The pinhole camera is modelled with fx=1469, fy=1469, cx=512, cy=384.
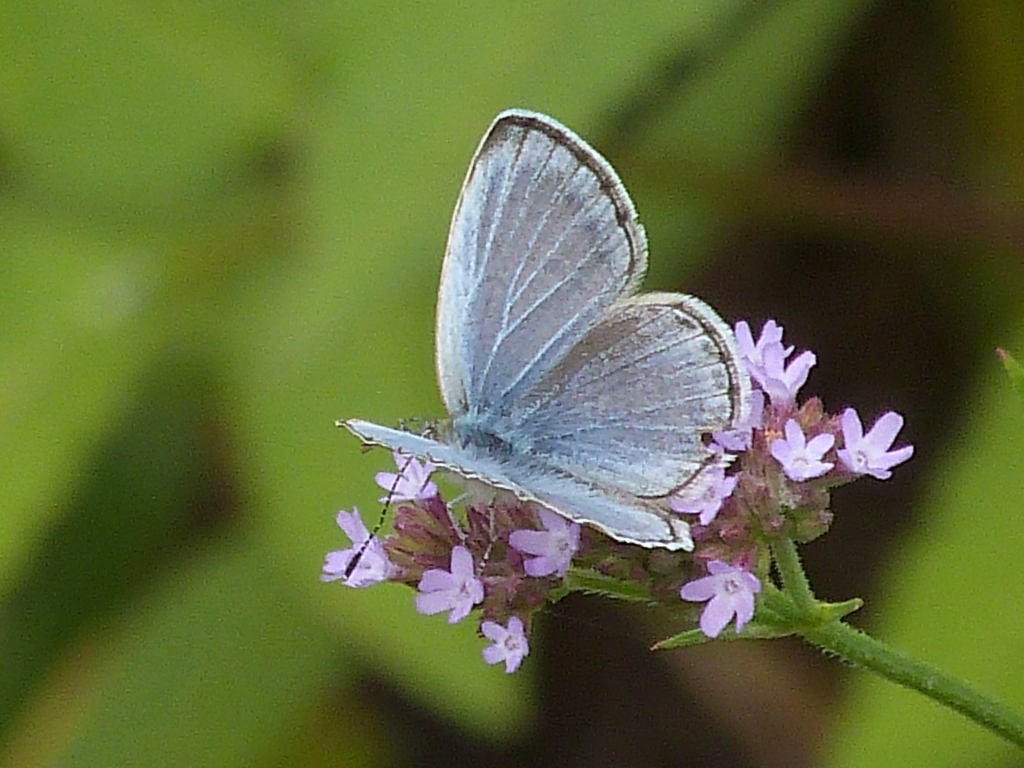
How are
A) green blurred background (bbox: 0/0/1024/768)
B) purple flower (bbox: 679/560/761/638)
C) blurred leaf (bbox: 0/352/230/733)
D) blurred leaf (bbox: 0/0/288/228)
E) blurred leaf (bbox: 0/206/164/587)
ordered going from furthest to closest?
blurred leaf (bbox: 0/352/230/733) < blurred leaf (bbox: 0/0/288/228) < blurred leaf (bbox: 0/206/164/587) < green blurred background (bbox: 0/0/1024/768) < purple flower (bbox: 679/560/761/638)

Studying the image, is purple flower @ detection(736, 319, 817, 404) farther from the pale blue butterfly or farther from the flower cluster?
the pale blue butterfly

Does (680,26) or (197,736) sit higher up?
(680,26)

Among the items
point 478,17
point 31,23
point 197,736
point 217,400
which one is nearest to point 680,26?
point 478,17

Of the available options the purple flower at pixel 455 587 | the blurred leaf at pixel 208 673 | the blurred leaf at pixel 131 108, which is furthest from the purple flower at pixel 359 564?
the blurred leaf at pixel 131 108

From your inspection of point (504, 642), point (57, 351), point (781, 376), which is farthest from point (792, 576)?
point (57, 351)

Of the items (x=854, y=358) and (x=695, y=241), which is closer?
(x=695, y=241)

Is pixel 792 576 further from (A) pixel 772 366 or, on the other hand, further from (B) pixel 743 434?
(A) pixel 772 366

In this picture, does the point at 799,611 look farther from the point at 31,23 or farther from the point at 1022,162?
the point at 31,23

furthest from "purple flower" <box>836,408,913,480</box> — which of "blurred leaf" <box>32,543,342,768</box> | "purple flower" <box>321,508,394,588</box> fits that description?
"blurred leaf" <box>32,543,342,768</box>
